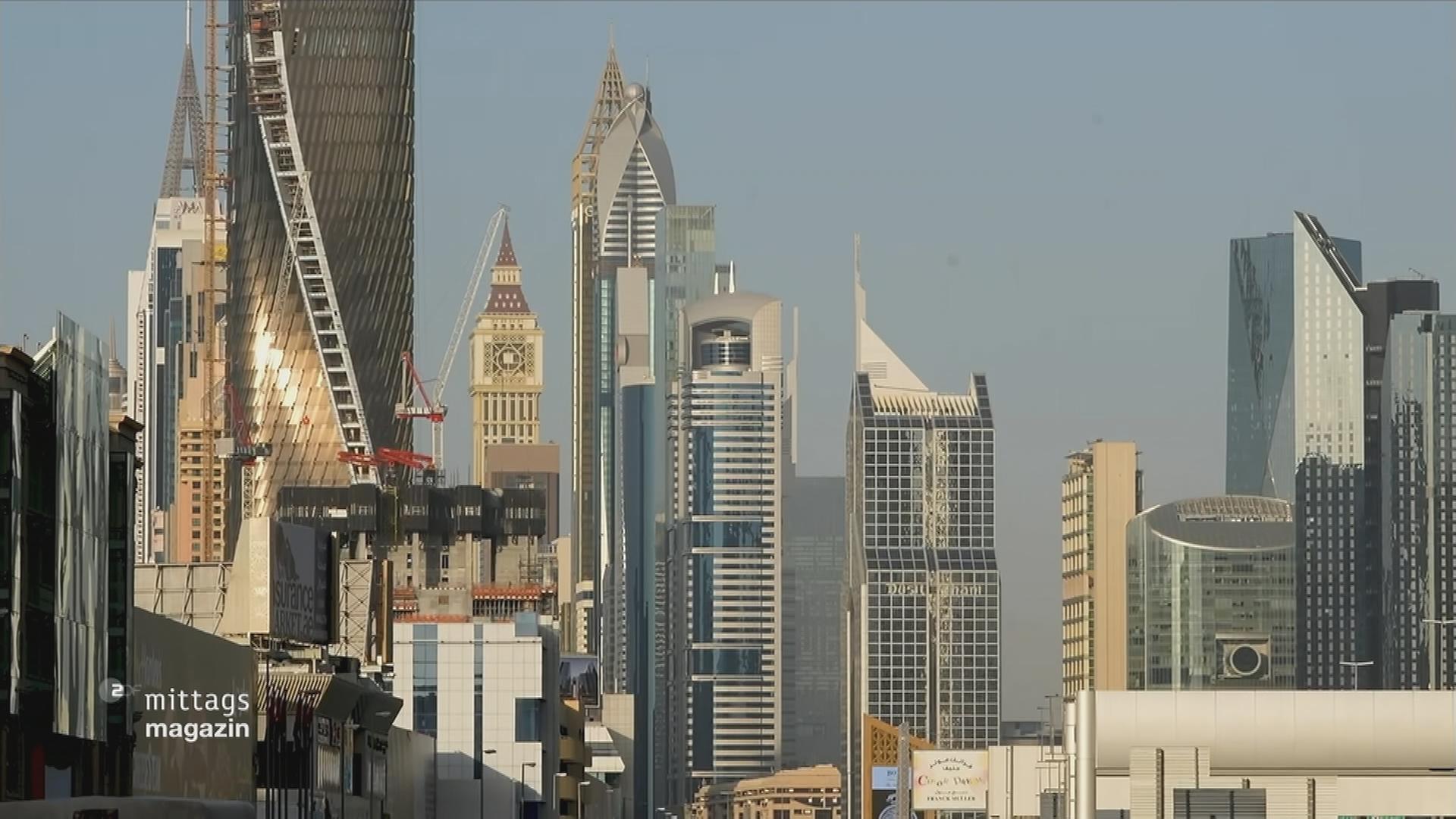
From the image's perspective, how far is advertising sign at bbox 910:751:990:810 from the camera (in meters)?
194

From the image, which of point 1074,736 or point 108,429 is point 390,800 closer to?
point 1074,736

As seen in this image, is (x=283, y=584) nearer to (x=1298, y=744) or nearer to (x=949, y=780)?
(x=949, y=780)

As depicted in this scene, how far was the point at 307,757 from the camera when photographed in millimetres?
137375

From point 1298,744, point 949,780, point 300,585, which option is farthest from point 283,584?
point 1298,744

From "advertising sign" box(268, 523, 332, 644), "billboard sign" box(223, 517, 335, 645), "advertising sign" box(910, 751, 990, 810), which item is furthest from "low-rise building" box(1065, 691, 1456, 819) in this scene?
"advertising sign" box(910, 751, 990, 810)

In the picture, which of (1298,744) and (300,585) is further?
(300,585)

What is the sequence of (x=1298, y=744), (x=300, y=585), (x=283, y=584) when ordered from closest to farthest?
(x=1298, y=744) < (x=283, y=584) < (x=300, y=585)

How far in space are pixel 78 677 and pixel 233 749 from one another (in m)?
32.3

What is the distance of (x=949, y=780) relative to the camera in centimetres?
19612

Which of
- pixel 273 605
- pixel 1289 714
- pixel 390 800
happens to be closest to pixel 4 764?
pixel 1289 714

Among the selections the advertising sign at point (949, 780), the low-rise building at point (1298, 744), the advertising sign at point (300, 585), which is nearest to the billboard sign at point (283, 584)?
the advertising sign at point (300, 585)

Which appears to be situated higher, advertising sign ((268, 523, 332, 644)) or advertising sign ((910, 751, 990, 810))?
advertising sign ((268, 523, 332, 644))

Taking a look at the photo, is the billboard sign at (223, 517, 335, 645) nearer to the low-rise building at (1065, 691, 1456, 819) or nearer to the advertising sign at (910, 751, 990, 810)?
the advertising sign at (910, 751, 990, 810)

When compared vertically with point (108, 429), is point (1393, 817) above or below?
below
